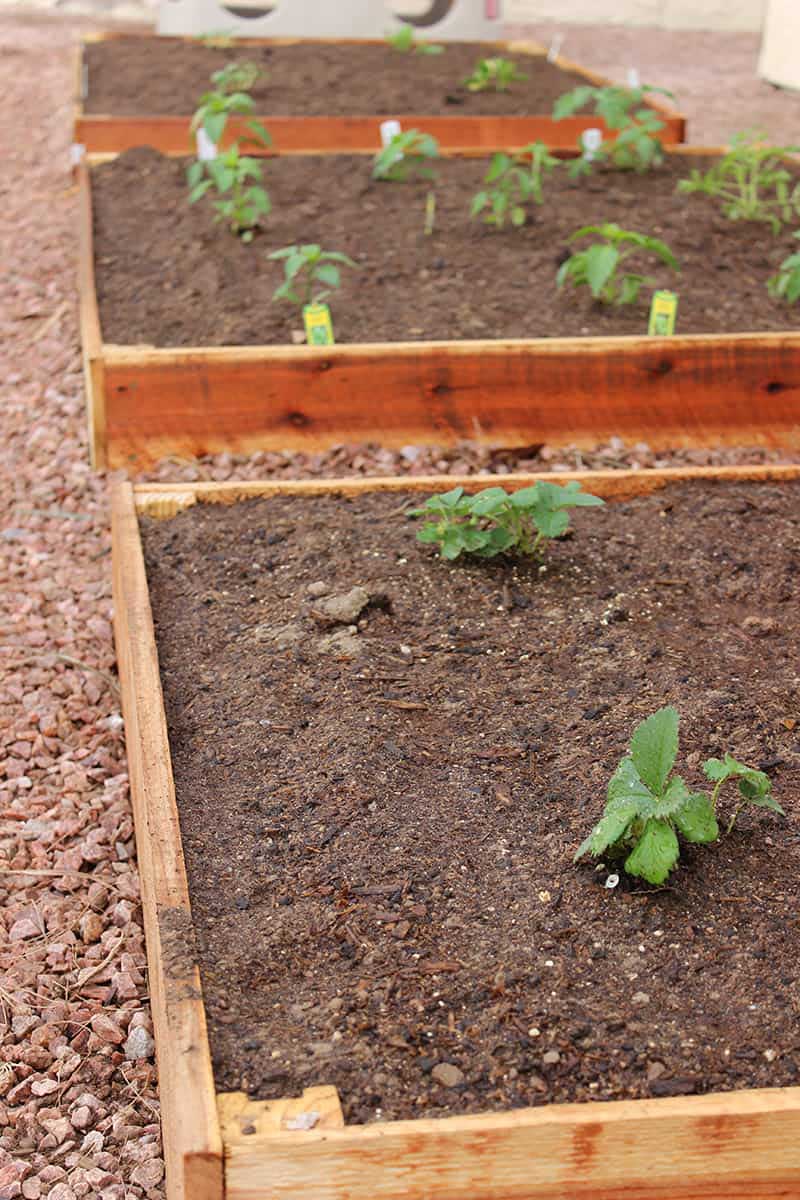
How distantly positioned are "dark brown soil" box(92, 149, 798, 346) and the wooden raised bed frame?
51 centimetres

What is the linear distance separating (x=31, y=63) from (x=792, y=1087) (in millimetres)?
8283

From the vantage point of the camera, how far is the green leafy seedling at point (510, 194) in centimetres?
407

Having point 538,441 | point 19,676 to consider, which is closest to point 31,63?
point 538,441

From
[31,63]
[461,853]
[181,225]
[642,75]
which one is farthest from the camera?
[642,75]

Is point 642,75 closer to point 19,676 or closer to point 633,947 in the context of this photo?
point 19,676

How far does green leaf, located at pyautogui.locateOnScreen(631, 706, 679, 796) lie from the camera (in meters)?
1.65

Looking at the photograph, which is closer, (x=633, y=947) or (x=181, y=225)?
(x=633, y=947)

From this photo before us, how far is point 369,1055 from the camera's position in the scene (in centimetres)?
148

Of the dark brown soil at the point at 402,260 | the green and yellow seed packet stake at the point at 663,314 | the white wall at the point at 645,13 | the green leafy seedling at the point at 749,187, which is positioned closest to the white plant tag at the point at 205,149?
the dark brown soil at the point at 402,260

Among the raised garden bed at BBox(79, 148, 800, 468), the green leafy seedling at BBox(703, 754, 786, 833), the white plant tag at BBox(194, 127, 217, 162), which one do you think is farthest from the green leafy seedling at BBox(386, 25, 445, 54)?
the green leafy seedling at BBox(703, 754, 786, 833)

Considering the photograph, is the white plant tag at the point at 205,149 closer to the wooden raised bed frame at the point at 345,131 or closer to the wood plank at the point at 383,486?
the wooden raised bed frame at the point at 345,131

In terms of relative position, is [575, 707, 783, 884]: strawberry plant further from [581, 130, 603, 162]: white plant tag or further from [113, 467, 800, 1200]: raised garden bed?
[581, 130, 603, 162]: white plant tag

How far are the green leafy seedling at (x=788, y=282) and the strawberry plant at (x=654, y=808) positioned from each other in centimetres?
217

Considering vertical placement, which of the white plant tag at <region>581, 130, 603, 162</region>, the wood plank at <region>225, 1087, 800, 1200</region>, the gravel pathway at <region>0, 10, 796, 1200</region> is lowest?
the gravel pathway at <region>0, 10, 796, 1200</region>
